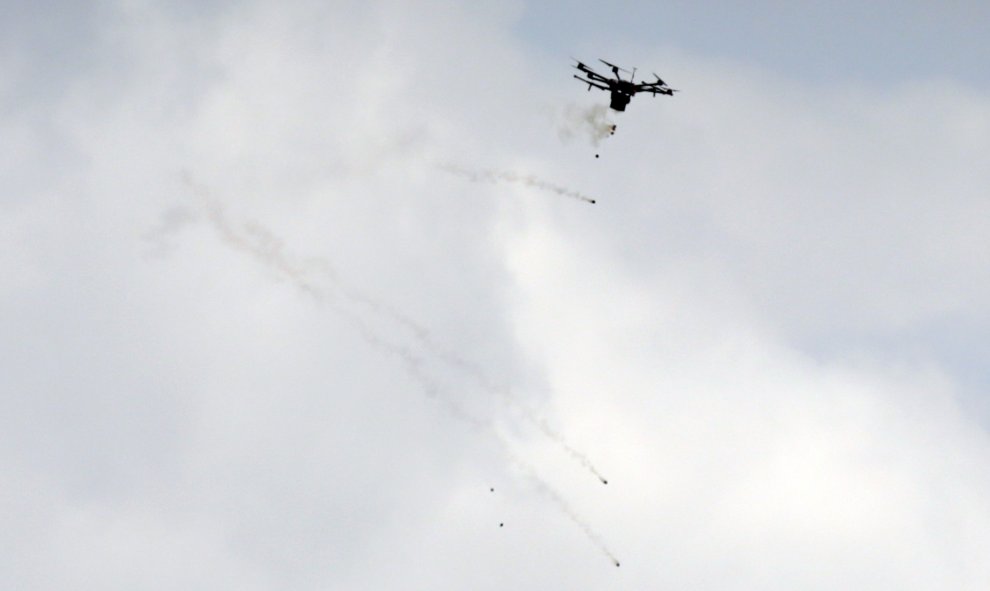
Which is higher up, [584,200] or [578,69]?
[578,69]

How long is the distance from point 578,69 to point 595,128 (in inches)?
250

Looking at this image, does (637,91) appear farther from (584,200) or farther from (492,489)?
(492,489)

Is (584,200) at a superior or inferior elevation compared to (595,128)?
inferior

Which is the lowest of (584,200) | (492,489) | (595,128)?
(492,489)

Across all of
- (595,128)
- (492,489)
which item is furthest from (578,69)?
(492,489)

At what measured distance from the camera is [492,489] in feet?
296

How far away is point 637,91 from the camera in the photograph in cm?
9400

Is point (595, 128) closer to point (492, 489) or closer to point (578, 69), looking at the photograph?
point (578, 69)

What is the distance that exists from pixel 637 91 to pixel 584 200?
13044 millimetres

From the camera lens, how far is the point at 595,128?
93938 mm

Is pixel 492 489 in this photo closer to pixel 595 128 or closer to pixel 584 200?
pixel 584 200

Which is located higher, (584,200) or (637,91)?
(637,91)

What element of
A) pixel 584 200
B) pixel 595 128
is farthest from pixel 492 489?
pixel 595 128

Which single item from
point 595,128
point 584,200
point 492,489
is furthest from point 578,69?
point 492,489
